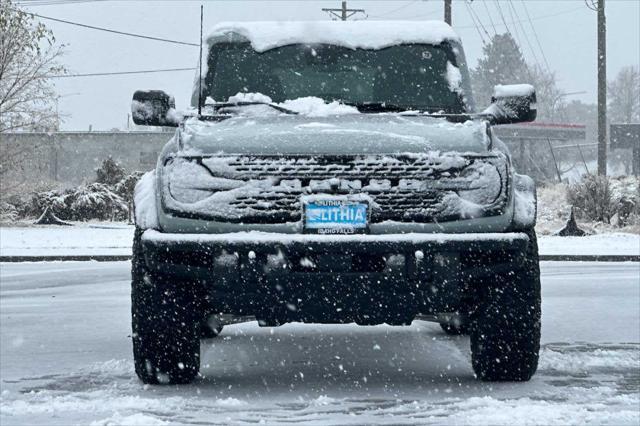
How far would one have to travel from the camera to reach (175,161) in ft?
22.1

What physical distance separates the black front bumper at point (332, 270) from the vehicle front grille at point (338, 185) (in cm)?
16

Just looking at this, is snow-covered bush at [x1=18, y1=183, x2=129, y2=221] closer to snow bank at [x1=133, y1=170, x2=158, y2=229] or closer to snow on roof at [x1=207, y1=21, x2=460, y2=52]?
snow on roof at [x1=207, y1=21, x2=460, y2=52]


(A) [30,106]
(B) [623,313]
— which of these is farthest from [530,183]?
(A) [30,106]

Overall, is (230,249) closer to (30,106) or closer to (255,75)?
(255,75)

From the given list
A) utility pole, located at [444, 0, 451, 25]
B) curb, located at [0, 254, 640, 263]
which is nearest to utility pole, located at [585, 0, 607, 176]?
utility pole, located at [444, 0, 451, 25]

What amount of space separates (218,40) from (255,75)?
1.45ft

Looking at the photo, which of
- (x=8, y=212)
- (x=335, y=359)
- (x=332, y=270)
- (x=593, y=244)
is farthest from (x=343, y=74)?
(x=8, y=212)

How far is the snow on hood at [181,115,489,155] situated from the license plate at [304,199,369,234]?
327 millimetres

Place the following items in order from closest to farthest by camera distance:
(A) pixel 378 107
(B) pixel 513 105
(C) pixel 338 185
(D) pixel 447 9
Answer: (C) pixel 338 185 → (B) pixel 513 105 → (A) pixel 378 107 → (D) pixel 447 9

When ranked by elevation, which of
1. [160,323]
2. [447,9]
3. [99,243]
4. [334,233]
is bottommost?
[99,243]

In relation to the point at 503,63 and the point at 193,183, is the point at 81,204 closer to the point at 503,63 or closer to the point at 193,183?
the point at 193,183

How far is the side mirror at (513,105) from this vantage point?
7.55 m

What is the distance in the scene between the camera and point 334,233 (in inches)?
254

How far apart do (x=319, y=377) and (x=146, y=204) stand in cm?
159
